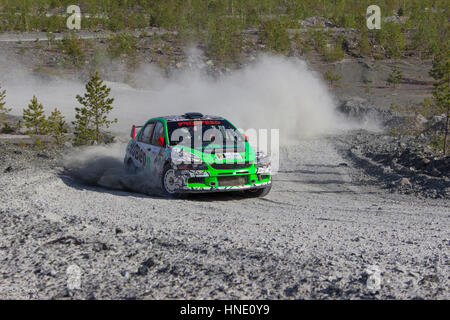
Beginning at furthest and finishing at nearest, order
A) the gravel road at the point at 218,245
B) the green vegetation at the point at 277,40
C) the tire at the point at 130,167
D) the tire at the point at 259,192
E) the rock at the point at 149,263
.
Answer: the green vegetation at the point at 277,40, the tire at the point at 130,167, the tire at the point at 259,192, the rock at the point at 149,263, the gravel road at the point at 218,245

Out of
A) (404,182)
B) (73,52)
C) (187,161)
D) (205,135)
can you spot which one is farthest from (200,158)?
(73,52)

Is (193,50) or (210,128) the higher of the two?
(193,50)

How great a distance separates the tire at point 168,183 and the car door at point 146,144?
84 centimetres

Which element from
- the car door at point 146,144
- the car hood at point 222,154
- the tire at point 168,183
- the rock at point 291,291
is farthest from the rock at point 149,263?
the car door at point 146,144

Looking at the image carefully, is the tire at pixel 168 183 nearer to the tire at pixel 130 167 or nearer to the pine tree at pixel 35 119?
the tire at pixel 130 167

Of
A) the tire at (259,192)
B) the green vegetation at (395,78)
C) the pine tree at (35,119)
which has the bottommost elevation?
the tire at (259,192)

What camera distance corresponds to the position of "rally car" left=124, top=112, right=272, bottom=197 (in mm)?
8727

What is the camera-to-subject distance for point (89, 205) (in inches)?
315

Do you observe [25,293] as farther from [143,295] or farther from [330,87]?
[330,87]

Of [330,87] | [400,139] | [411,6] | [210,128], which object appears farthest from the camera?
[411,6]

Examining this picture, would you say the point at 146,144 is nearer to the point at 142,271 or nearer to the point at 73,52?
the point at 142,271

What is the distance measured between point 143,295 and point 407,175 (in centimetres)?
856

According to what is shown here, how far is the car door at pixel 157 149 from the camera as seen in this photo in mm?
9328
